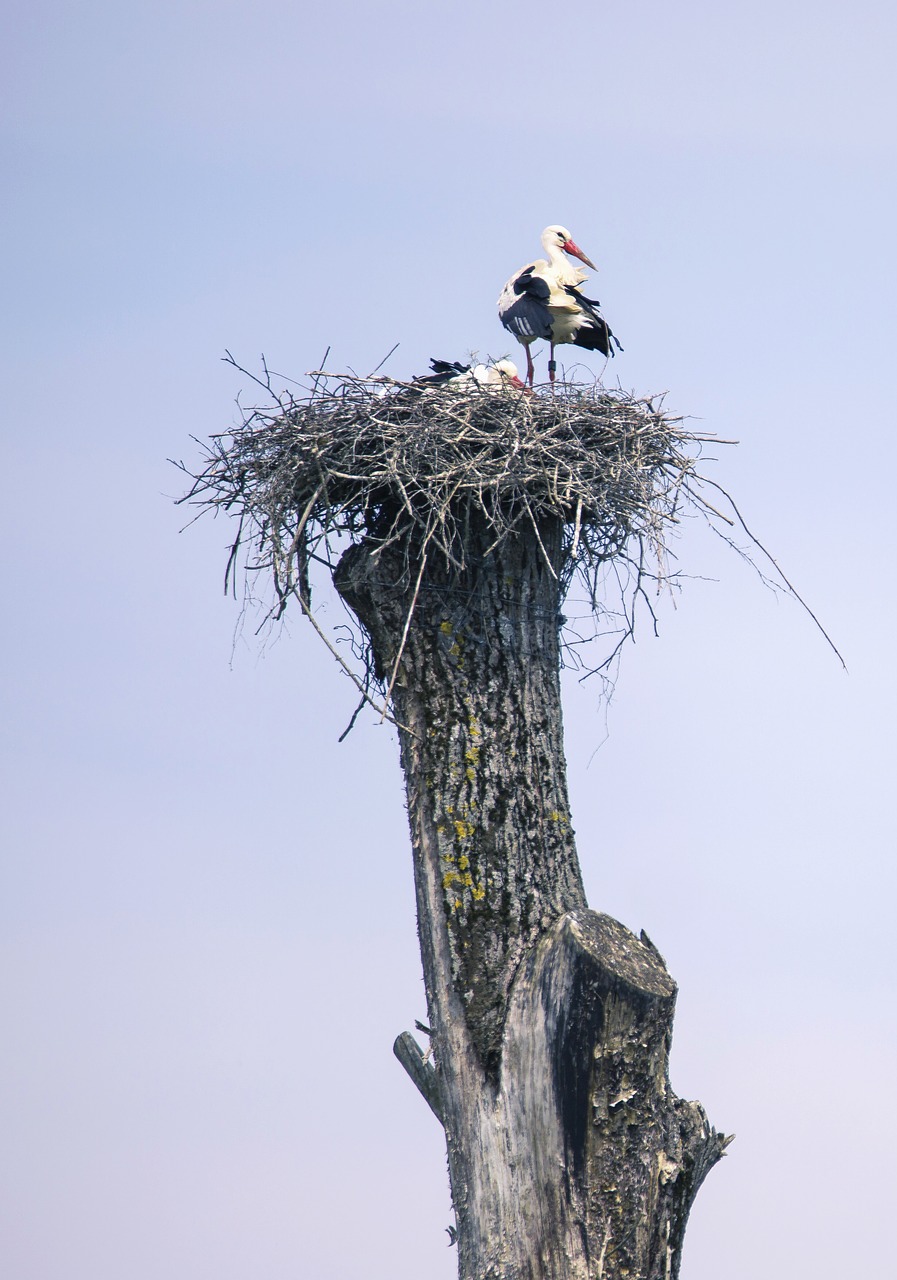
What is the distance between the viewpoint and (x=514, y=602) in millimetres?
5906

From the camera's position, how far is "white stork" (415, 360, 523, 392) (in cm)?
645

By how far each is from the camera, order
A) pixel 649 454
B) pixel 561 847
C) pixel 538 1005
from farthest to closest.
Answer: pixel 649 454
pixel 561 847
pixel 538 1005

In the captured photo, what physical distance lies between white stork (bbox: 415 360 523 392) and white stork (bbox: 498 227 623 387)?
20.2 inches

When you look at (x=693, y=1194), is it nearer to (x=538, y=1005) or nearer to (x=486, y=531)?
(x=538, y=1005)

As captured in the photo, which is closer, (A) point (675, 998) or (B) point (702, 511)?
(A) point (675, 998)

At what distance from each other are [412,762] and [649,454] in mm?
1791

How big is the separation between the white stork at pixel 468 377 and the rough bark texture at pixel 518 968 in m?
0.83

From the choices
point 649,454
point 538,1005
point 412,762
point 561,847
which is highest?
point 649,454

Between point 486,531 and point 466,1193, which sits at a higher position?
point 486,531

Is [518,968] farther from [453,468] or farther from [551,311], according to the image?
[551,311]

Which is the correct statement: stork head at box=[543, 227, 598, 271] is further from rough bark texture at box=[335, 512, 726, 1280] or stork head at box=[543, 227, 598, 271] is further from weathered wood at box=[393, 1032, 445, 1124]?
weathered wood at box=[393, 1032, 445, 1124]

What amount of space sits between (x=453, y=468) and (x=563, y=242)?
154 inches

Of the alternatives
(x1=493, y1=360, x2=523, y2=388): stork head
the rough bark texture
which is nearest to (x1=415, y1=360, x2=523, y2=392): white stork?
(x1=493, y1=360, x2=523, y2=388): stork head

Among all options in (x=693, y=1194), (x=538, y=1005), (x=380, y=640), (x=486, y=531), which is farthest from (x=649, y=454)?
(x=693, y=1194)
